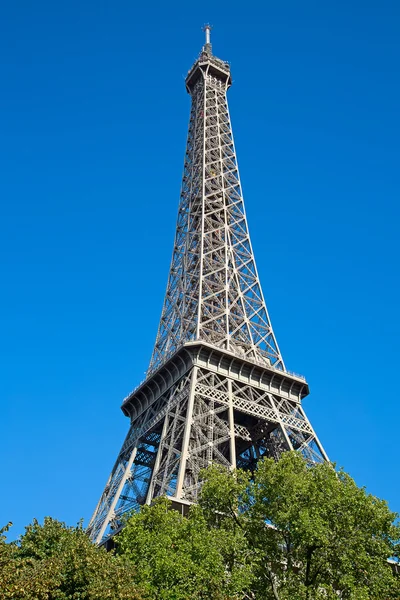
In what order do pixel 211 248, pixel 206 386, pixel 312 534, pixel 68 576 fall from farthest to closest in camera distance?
pixel 211 248
pixel 206 386
pixel 312 534
pixel 68 576


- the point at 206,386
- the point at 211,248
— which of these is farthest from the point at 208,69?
the point at 206,386

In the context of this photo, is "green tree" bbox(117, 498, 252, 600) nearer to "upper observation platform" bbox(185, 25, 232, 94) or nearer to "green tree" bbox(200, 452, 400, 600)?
"green tree" bbox(200, 452, 400, 600)

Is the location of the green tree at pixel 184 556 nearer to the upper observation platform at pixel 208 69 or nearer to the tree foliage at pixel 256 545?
the tree foliage at pixel 256 545

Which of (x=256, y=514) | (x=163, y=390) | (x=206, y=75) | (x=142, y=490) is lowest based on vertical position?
(x=256, y=514)

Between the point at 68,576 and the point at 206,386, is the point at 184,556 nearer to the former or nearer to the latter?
the point at 68,576

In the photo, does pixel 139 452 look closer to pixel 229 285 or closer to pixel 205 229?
pixel 229 285

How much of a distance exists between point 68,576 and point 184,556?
4.64 m

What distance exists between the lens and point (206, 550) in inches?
998

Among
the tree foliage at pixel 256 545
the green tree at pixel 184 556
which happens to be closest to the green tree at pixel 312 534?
the tree foliage at pixel 256 545

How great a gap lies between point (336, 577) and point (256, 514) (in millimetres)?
3802

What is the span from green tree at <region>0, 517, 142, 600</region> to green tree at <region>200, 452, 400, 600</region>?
533 centimetres

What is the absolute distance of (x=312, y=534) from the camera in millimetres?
25031

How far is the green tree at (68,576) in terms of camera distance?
2016 cm

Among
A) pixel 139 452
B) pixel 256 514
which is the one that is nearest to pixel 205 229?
pixel 139 452
